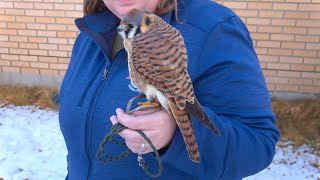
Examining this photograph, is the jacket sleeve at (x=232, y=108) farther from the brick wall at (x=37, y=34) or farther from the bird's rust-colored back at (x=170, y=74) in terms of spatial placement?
the brick wall at (x=37, y=34)

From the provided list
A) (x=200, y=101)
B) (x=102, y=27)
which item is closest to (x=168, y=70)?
(x=200, y=101)

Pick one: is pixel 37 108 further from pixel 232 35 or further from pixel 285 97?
pixel 232 35

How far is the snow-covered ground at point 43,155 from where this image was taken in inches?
159

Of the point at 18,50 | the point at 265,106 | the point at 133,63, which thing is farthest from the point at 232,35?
the point at 18,50

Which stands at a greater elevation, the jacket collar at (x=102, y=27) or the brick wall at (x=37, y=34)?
the jacket collar at (x=102, y=27)

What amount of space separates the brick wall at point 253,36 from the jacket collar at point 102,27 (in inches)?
122

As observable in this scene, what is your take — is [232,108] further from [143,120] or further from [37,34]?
[37,34]

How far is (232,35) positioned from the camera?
1662mm

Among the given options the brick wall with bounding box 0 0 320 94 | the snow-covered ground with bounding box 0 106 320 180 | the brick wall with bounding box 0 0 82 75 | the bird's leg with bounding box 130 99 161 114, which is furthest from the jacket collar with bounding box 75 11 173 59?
the brick wall with bounding box 0 0 82 75

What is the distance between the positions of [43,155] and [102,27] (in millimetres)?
2781

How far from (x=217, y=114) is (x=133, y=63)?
0.39 metres

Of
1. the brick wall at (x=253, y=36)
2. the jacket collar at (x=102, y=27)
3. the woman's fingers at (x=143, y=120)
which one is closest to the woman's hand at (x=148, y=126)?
the woman's fingers at (x=143, y=120)

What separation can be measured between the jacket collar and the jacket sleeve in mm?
269

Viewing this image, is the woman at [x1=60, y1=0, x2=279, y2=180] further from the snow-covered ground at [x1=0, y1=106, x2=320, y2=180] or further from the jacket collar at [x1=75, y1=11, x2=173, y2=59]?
the snow-covered ground at [x1=0, y1=106, x2=320, y2=180]
